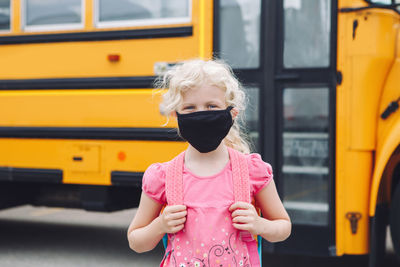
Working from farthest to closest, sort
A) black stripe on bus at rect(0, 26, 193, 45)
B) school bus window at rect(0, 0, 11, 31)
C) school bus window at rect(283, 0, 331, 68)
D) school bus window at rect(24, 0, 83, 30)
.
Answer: school bus window at rect(0, 0, 11, 31) → school bus window at rect(24, 0, 83, 30) → black stripe on bus at rect(0, 26, 193, 45) → school bus window at rect(283, 0, 331, 68)

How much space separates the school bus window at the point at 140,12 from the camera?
3.59 meters

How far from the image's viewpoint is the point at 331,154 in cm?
330

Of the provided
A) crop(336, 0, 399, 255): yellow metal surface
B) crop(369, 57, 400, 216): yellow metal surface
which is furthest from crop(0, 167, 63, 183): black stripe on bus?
crop(369, 57, 400, 216): yellow metal surface

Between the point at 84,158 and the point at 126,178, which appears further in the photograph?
the point at 84,158

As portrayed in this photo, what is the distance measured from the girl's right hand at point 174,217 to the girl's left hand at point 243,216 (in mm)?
117

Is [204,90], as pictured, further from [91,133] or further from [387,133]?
[91,133]

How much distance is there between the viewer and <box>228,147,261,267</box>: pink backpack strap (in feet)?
4.72

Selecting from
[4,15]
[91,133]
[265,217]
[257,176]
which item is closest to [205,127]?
[257,176]

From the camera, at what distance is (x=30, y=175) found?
3898 millimetres

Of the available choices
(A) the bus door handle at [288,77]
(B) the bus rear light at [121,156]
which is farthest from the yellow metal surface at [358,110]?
(B) the bus rear light at [121,156]

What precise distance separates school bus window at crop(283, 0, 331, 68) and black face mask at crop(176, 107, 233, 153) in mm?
1976

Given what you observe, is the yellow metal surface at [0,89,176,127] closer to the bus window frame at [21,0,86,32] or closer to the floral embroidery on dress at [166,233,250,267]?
the bus window frame at [21,0,86,32]

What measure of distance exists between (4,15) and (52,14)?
1.25ft

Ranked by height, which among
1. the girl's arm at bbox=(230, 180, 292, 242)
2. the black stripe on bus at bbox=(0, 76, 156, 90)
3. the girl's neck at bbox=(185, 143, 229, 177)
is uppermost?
the black stripe on bus at bbox=(0, 76, 156, 90)
